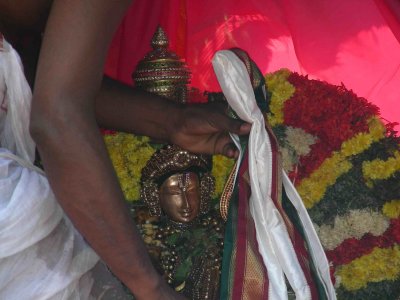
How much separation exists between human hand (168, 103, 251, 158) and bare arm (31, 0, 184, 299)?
1.99 feet

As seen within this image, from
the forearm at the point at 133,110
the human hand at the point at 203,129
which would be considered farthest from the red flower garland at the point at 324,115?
the forearm at the point at 133,110

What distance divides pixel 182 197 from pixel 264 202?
2.00 feet

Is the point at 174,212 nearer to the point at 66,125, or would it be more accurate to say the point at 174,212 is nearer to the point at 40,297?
the point at 40,297

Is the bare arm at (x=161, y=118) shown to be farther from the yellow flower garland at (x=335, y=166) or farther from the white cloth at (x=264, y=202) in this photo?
the yellow flower garland at (x=335, y=166)

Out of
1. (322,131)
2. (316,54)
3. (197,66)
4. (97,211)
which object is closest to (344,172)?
(322,131)

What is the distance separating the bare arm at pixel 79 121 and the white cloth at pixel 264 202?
457 millimetres

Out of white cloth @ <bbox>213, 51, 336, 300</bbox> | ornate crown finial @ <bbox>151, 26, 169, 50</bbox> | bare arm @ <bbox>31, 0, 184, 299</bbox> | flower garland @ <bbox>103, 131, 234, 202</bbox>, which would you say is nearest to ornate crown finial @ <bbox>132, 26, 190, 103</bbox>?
ornate crown finial @ <bbox>151, 26, 169, 50</bbox>

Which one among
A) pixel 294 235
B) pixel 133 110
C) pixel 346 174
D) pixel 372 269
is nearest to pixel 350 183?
pixel 346 174

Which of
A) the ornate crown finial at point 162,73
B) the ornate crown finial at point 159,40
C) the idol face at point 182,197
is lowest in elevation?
the idol face at point 182,197

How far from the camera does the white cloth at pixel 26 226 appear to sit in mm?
1315

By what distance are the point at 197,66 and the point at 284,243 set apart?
1.03 meters

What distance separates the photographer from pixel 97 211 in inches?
47.2

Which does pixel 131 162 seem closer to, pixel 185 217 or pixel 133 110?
pixel 185 217

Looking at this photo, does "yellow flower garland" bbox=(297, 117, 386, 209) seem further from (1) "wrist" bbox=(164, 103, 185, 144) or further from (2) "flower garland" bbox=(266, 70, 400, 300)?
(1) "wrist" bbox=(164, 103, 185, 144)
